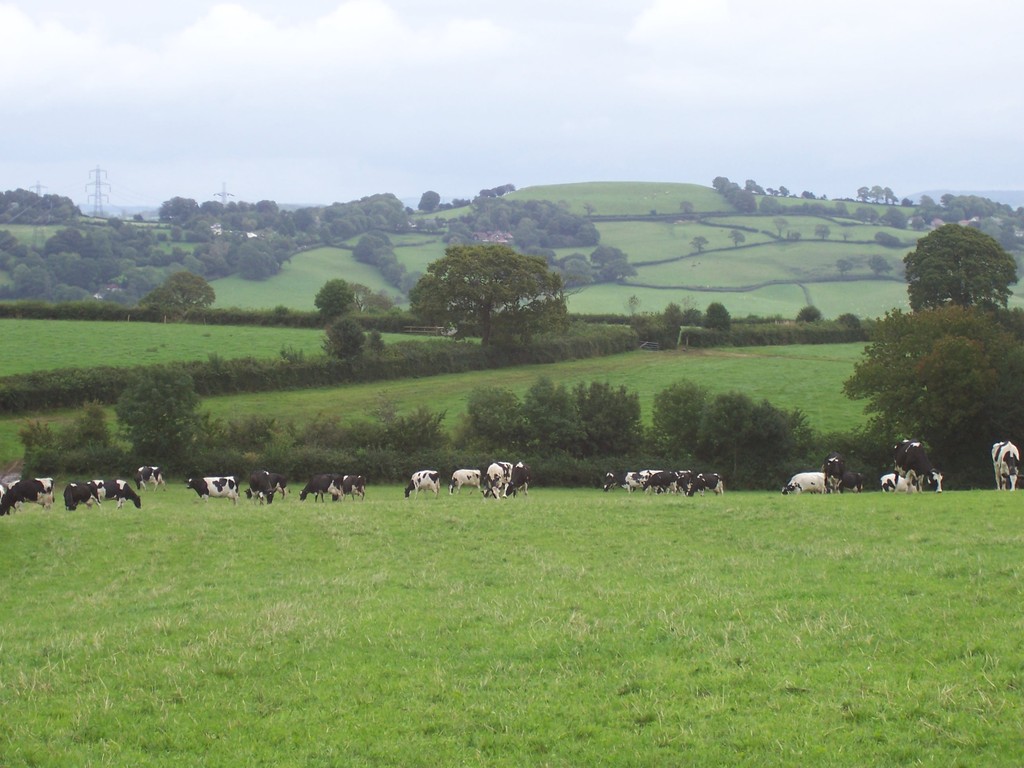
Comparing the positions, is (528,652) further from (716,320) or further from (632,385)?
(716,320)

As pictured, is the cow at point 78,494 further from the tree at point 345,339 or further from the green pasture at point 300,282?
the green pasture at point 300,282

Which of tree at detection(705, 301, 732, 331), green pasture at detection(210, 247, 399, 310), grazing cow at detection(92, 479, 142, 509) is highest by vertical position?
green pasture at detection(210, 247, 399, 310)

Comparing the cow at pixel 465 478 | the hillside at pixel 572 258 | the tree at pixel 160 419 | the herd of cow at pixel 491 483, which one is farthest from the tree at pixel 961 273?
the tree at pixel 160 419

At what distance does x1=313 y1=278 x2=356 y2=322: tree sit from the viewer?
82688 mm

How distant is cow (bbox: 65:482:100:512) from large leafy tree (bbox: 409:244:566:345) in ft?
143

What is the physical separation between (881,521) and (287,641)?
566 inches

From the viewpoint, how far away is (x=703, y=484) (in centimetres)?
3747

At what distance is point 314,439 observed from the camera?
4688cm

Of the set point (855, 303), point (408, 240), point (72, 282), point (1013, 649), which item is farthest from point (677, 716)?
point (408, 240)

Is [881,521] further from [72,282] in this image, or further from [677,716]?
[72,282]

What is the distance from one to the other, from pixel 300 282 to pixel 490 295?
74.6 meters

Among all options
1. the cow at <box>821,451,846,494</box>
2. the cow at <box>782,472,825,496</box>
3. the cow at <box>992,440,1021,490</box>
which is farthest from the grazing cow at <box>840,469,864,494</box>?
the cow at <box>992,440,1021,490</box>

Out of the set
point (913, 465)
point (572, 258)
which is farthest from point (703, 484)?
point (572, 258)

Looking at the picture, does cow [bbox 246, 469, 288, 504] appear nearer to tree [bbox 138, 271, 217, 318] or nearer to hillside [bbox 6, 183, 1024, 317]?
tree [bbox 138, 271, 217, 318]
